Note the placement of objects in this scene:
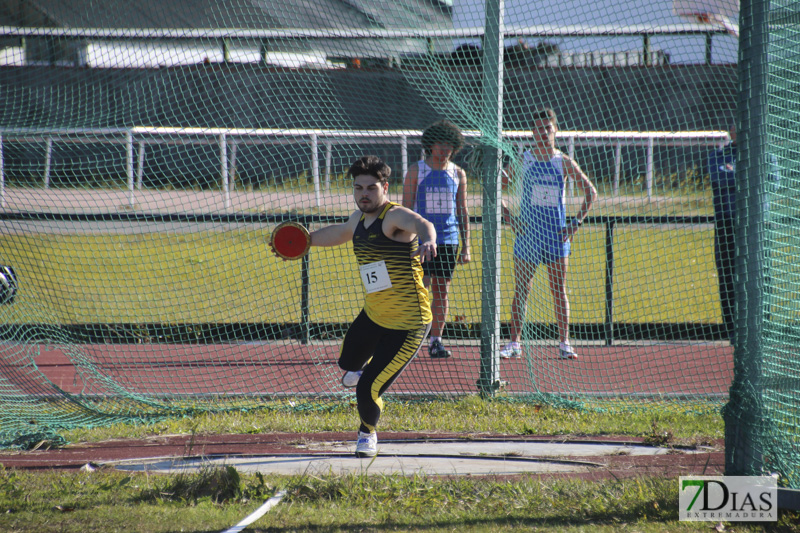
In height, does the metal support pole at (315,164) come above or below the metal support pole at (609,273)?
above

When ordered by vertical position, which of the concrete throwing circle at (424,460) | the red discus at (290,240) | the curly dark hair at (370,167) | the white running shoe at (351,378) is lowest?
the concrete throwing circle at (424,460)

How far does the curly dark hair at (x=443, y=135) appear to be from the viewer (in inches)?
232

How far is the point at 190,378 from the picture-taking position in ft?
21.4

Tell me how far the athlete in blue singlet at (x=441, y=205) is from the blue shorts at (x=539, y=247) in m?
0.49

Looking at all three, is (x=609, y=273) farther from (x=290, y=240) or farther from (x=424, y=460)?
(x=290, y=240)

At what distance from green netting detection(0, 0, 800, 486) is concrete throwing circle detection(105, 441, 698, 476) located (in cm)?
96

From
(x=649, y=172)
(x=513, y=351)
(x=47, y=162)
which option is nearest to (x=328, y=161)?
(x=47, y=162)

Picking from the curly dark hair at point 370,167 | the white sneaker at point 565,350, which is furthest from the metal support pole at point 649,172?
the curly dark hair at point 370,167

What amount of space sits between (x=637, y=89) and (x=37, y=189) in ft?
19.8

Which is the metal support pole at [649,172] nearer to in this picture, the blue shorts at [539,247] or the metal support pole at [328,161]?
the blue shorts at [539,247]

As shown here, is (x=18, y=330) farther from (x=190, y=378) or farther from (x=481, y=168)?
(x=481, y=168)

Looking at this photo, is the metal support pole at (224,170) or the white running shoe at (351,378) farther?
the metal support pole at (224,170)

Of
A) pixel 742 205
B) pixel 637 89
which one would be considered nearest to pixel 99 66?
pixel 637 89

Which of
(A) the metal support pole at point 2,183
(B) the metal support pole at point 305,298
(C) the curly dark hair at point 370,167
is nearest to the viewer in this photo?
(C) the curly dark hair at point 370,167
